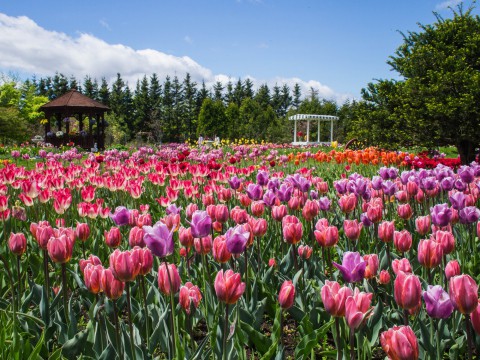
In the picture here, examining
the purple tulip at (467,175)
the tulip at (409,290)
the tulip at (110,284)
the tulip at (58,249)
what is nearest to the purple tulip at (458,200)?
the purple tulip at (467,175)

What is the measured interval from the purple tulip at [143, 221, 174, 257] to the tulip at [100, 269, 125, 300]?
6.5 inches

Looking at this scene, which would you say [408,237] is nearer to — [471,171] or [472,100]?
[471,171]

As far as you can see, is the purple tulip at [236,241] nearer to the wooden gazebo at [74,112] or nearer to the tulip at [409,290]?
the tulip at [409,290]

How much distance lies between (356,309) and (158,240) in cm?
68

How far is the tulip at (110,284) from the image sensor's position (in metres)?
1.57

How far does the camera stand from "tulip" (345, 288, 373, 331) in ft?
4.09

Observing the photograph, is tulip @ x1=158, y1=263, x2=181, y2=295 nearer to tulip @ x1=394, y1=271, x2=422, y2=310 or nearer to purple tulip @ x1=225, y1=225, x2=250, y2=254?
purple tulip @ x1=225, y1=225, x2=250, y2=254

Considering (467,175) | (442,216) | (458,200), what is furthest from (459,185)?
(442,216)

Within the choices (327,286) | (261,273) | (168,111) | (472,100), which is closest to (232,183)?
(261,273)

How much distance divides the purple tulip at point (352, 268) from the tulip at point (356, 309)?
235 millimetres

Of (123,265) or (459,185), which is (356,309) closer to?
(123,265)

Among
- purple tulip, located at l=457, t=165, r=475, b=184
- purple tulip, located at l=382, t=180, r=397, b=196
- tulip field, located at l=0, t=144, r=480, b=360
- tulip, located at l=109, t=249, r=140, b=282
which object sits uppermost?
purple tulip, located at l=457, t=165, r=475, b=184

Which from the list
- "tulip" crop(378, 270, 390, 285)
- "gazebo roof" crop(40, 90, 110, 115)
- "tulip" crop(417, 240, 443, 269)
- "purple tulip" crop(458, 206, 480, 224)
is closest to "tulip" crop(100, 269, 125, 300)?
"tulip" crop(417, 240, 443, 269)

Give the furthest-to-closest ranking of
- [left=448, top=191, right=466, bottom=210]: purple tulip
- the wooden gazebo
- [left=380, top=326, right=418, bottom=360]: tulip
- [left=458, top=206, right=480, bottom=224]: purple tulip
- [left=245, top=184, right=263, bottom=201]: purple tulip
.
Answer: the wooden gazebo, [left=245, top=184, right=263, bottom=201]: purple tulip, [left=448, top=191, right=466, bottom=210]: purple tulip, [left=458, top=206, right=480, bottom=224]: purple tulip, [left=380, top=326, right=418, bottom=360]: tulip
